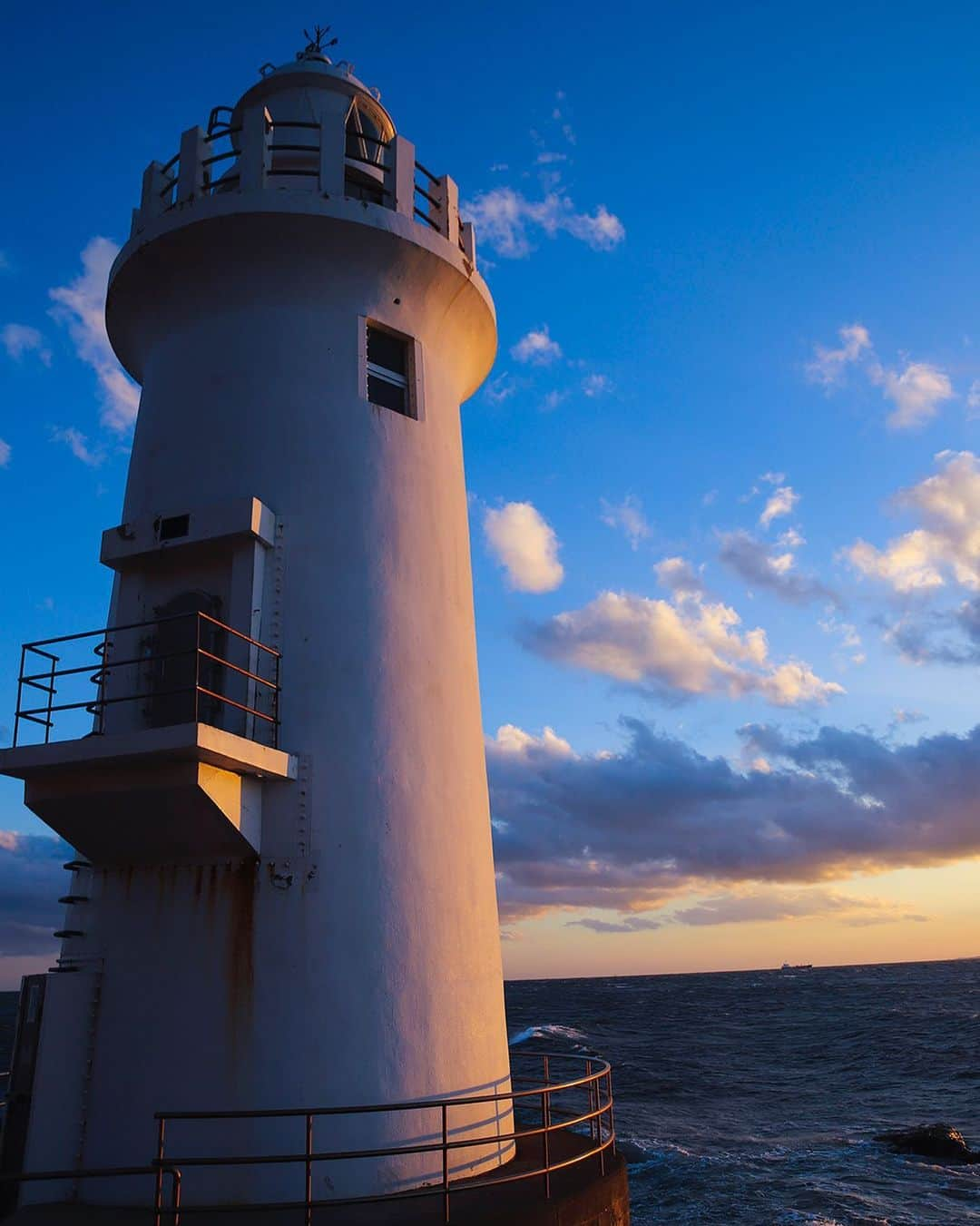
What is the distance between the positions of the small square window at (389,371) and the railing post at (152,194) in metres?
2.54

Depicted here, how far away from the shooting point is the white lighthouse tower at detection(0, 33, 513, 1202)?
8.17 meters

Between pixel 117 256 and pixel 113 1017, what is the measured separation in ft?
23.8

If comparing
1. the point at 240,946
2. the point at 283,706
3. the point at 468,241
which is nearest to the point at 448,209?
the point at 468,241

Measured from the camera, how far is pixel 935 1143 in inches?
931

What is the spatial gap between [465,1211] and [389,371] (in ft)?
24.9

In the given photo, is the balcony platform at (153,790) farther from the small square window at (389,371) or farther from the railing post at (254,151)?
the railing post at (254,151)

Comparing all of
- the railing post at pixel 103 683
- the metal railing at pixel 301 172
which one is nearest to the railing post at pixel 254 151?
the metal railing at pixel 301 172

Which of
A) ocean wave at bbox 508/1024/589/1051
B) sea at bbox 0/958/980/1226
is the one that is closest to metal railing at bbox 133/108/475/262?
sea at bbox 0/958/980/1226

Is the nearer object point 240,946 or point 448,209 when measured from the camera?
point 240,946

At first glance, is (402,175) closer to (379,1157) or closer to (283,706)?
(283,706)

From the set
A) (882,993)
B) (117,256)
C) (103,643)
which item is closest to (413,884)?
(103,643)

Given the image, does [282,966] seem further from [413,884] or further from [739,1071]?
[739,1071]

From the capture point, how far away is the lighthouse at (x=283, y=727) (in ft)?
26.6

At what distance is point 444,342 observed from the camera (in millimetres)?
11461
